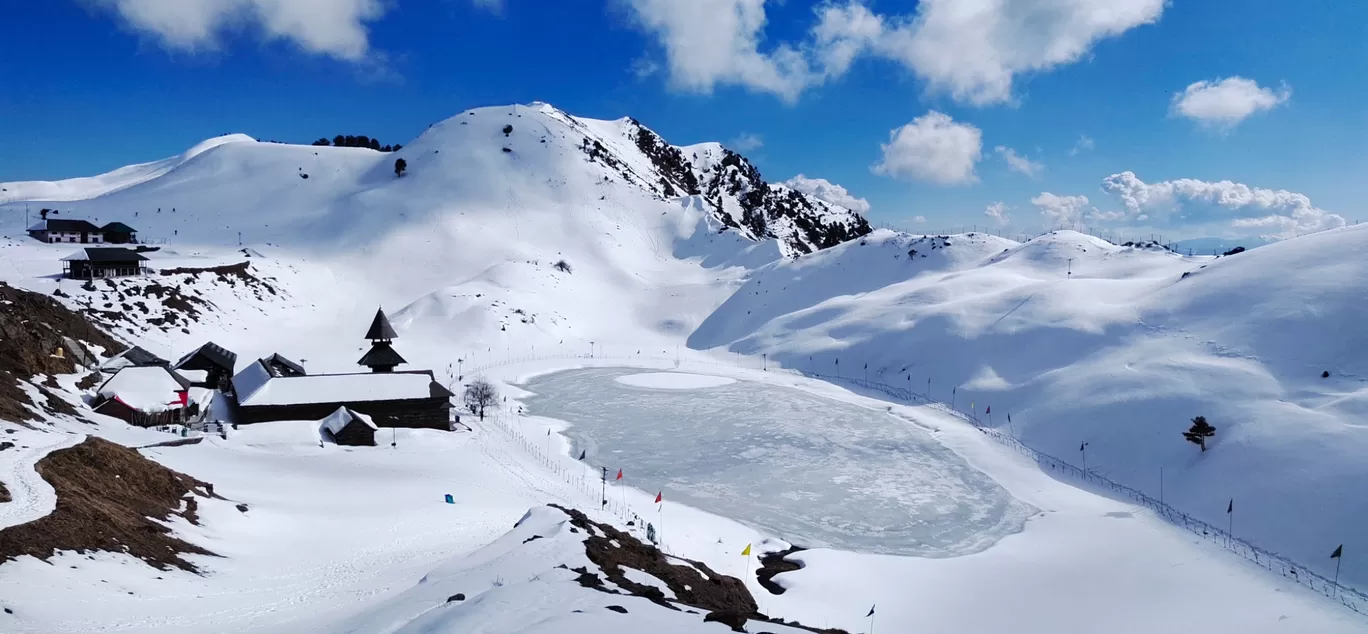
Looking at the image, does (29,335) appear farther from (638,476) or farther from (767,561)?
(767,561)

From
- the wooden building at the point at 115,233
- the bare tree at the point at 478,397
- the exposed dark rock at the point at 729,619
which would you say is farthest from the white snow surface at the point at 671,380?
the wooden building at the point at 115,233

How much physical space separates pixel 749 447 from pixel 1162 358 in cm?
2883

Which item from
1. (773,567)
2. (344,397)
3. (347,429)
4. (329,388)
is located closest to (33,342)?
(329,388)

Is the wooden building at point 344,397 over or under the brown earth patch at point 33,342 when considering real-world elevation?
under

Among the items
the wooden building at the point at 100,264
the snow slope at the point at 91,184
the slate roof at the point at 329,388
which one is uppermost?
the snow slope at the point at 91,184

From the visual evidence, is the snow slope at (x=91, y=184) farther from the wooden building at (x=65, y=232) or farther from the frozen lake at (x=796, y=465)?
the frozen lake at (x=796, y=465)

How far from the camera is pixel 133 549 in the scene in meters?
17.1

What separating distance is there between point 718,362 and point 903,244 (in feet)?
125

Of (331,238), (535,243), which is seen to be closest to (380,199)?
(331,238)

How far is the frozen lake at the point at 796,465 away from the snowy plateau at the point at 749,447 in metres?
0.28

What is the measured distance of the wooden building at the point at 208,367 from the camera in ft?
146

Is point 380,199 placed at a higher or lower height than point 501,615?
higher

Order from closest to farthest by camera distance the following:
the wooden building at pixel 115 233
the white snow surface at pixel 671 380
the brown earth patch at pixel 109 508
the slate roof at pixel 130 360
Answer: the brown earth patch at pixel 109 508 < the slate roof at pixel 130 360 < the white snow surface at pixel 671 380 < the wooden building at pixel 115 233

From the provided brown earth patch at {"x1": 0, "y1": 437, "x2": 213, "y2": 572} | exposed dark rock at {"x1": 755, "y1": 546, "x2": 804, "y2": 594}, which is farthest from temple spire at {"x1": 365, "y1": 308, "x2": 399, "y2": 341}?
exposed dark rock at {"x1": 755, "y1": 546, "x2": 804, "y2": 594}
